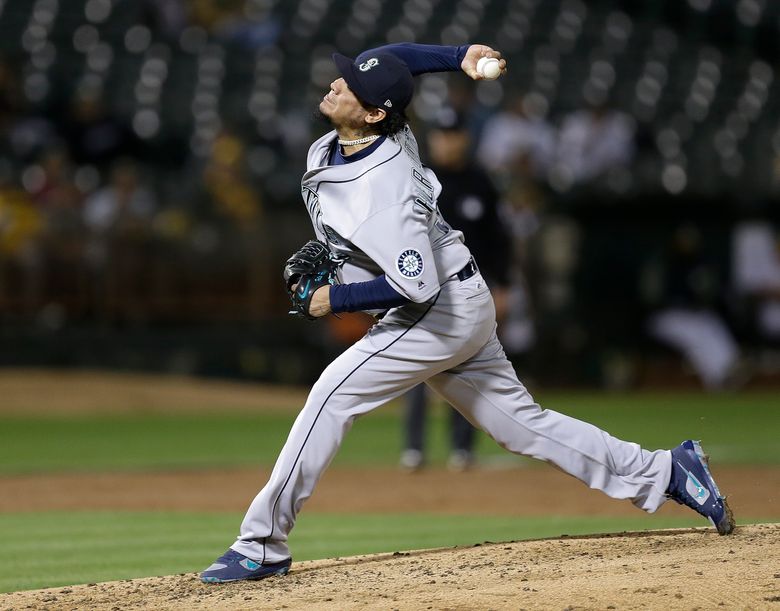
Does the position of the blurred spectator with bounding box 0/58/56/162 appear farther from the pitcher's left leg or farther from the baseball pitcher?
the pitcher's left leg

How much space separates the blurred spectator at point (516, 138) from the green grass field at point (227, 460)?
281cm

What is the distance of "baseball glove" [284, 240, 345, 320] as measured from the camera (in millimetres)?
4418

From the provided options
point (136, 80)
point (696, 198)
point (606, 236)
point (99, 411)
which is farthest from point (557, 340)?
point (136, 80)

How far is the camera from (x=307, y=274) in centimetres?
446

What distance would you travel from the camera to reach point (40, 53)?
15.9 metres

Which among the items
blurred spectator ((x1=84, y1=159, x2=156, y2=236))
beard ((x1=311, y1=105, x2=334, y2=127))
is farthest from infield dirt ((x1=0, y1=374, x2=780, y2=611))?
blurred spectator ((x1=84, y1=159, x2=156, y2=236))

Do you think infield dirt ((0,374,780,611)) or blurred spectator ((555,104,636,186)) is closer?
infield dirt ((0,374,780,611))

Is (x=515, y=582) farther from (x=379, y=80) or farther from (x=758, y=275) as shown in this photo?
(x=758, y=275)

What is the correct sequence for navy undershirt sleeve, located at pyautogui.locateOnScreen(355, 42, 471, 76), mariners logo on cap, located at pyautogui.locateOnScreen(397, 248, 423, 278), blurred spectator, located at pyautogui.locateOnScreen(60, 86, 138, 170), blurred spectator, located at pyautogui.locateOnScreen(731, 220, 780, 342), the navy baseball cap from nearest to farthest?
mariners logo on cap, located at pyautogui.locateOnScreen(397, 248, 423, 278) → the navy baseball cap → navy undershirt sleeve, located at pyautogui.locateOnScreen(355, 42, 471, 76) → blurred spectator, located at pyautogui.locateOnScreen(60, 86, 138, 170) → blurred spectator, located at pyautogui.locateOnScreen(731, 220, 780, 342)

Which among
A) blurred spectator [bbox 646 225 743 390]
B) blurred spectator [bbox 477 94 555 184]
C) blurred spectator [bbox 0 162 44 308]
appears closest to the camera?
Answer: blurred spectator [bbox 0 162 44 308]

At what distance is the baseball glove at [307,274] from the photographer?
14.5ft

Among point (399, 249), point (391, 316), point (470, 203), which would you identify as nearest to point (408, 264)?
point (399, 249)

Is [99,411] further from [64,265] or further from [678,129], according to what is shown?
[678,129]

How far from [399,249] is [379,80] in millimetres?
600
